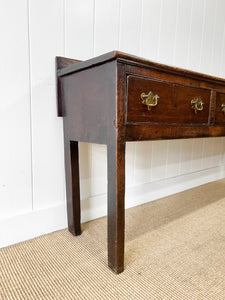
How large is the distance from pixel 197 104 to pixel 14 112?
669 mm

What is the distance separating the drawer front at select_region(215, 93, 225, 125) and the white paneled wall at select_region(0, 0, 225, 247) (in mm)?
454

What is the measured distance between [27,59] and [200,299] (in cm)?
94

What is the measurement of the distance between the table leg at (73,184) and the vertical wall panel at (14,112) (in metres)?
0.15

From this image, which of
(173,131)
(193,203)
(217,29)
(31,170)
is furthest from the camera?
(217,29)

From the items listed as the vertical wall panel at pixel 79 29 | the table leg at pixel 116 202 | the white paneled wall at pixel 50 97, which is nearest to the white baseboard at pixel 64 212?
the white paneled wall at pixel 50 97

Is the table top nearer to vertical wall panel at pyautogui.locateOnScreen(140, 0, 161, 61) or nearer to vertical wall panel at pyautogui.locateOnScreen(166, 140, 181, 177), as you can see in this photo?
vertical wall panel at pyautogui.locateOnScreen(140, 0, 161, 61)

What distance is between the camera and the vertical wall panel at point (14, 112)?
75 cm

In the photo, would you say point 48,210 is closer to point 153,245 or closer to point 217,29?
point 153,245

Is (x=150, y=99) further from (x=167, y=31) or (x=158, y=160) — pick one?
(x=167, y=31)

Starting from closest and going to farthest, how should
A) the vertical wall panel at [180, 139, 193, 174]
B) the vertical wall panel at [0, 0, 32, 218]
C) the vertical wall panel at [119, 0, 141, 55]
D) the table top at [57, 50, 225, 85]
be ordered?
the table top at [57, 50, 225, 85]
the vertical wall panel at [0, 0, 32, 218]
the vertical wall panel at [119, 0, 141, 55]
the vertical wall panel at [180, 139, 193, 174]

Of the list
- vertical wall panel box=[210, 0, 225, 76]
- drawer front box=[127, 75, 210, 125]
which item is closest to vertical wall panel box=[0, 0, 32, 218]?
drawer front box=[127, 75, 210, 125]

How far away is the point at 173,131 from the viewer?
736mm

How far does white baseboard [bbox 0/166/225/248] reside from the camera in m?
0.83

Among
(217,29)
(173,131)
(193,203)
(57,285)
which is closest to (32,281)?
(57,285)
